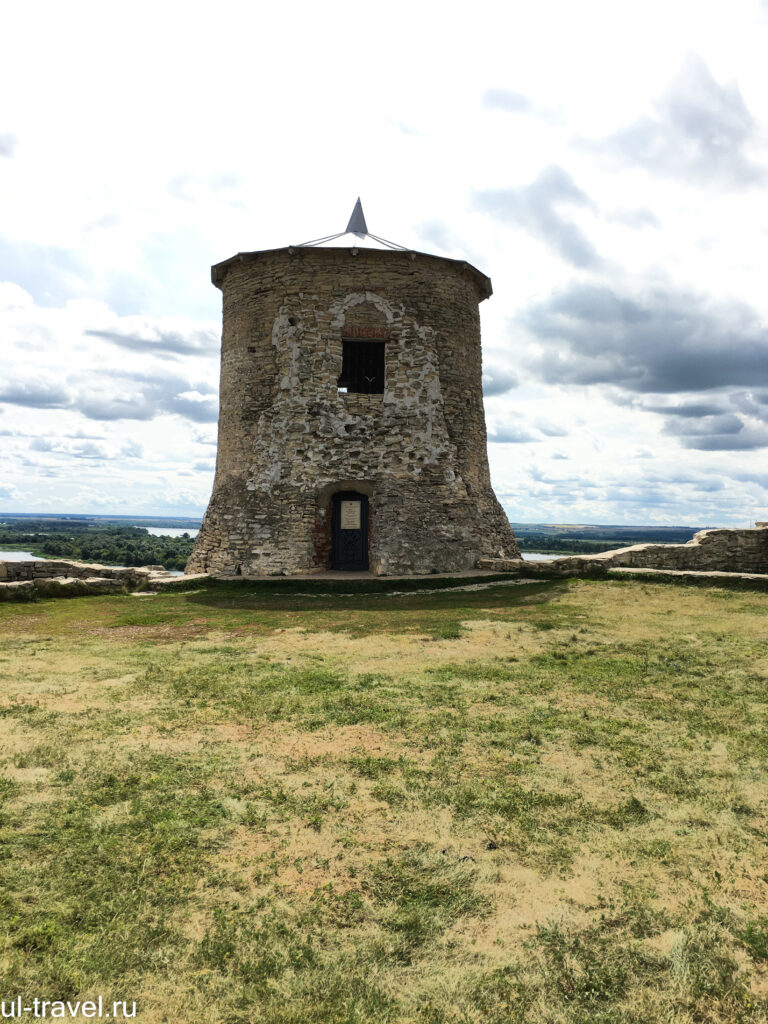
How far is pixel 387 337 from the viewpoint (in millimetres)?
15539

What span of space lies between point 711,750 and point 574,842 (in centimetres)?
180

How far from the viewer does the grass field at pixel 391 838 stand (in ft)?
7.84

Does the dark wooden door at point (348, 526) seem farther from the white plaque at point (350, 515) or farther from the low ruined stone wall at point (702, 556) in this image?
the low ruined stone wall at point (702, 556)

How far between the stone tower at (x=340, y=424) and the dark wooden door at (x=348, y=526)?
40 millimetres

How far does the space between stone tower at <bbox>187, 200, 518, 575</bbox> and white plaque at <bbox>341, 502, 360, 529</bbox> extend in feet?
0.09

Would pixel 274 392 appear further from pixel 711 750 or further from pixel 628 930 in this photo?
pixel 628 930

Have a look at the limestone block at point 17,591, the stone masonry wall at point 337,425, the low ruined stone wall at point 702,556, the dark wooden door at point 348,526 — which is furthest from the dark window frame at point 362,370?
the limestone block at point 17,591

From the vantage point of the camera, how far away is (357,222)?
18.3 m

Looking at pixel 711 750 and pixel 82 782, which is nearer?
pixel 82 782

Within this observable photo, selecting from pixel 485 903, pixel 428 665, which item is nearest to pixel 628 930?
pixel 485 903

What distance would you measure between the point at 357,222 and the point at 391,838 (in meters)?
18.3

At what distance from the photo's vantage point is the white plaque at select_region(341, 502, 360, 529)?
16.2 meters

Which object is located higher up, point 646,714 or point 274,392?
point 274,392

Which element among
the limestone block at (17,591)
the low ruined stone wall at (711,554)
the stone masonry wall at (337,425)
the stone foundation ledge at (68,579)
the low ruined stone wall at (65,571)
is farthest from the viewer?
the stone masonry wall at (337,425)
